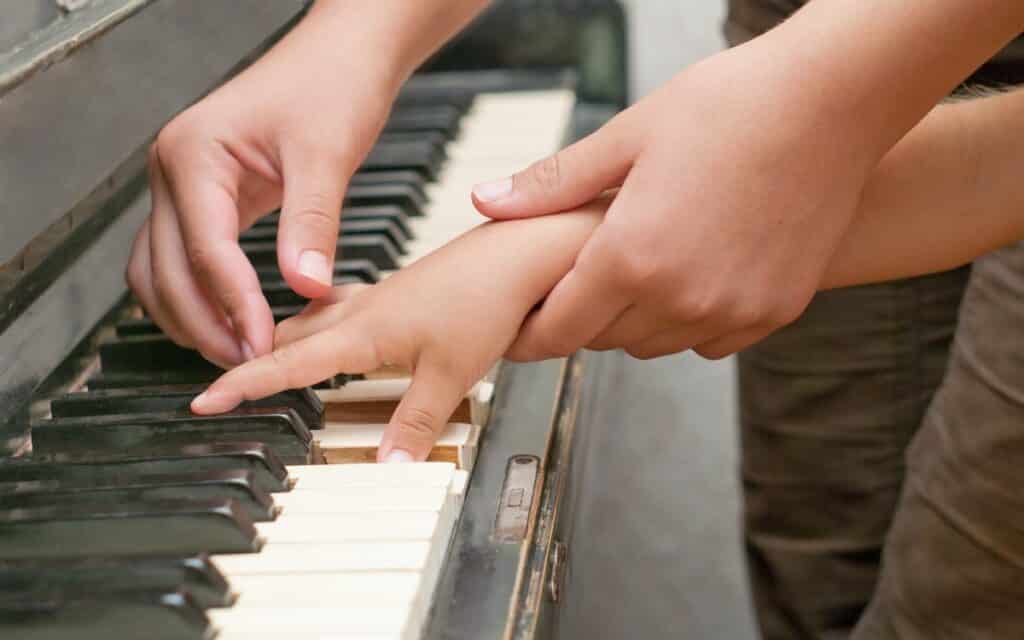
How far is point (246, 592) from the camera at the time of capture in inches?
22.2

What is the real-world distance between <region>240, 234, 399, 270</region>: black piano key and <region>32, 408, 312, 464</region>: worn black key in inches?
12.4

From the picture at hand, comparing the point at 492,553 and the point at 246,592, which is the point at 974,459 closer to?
the point at 492,553

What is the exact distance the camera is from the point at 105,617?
20.9 inches

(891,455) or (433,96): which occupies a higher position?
(433,96)

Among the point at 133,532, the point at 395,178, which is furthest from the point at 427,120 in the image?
the point at 133,532

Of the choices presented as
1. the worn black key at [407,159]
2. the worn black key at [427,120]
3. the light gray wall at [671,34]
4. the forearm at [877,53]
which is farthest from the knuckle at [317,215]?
the light gray wall at [671,34]

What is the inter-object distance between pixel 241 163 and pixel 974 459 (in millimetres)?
576

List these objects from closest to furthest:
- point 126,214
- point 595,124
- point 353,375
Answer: point 353,375 → point 126,214 → point 595,124

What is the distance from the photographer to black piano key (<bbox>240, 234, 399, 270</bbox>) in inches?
39.4

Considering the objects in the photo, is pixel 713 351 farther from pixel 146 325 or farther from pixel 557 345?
pixel 146 325

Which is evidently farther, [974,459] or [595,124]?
[595,124]

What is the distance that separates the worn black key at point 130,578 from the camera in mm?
540

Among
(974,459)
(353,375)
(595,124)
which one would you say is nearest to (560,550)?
(353,375)

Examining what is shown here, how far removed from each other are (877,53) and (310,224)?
1.22 ft
